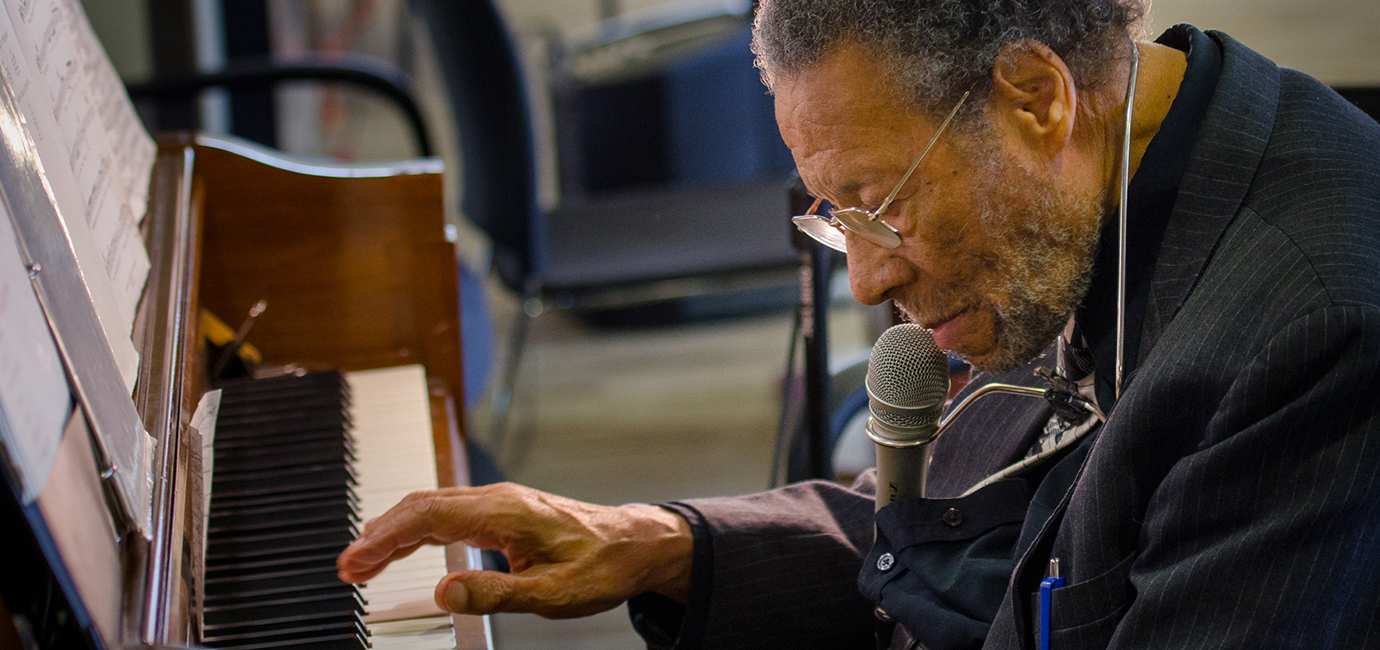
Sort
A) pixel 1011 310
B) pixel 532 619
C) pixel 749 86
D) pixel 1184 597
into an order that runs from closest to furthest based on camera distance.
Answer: pixel 1184 597 → pixel 1011 310 → pixel 532 619 → pixel 749 86

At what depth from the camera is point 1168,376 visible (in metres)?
0.78

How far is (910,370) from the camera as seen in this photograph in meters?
1.02

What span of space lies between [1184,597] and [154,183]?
→ 44.2 inches

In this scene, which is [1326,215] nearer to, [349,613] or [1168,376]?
[1168,376]

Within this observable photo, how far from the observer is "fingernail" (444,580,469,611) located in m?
0.93

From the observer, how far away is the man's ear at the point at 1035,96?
890mm

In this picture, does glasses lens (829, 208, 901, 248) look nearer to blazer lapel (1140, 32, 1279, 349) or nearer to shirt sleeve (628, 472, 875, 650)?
blazer lapel (1140, 32, 1279, 349)

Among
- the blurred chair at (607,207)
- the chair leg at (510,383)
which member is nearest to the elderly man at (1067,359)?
the blurred chair at (607,207)

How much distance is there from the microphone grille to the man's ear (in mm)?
197

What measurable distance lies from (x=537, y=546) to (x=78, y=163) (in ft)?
1.74

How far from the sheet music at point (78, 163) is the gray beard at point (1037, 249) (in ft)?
2.26

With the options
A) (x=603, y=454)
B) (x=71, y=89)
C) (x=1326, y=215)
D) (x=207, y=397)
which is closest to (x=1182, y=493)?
(x=1326, y=215)

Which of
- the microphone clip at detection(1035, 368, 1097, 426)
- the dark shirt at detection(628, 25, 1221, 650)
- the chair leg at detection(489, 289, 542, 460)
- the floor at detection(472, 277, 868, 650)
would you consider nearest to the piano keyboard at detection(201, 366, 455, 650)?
the dark shirt at detection(628, 25, 1221, 650)

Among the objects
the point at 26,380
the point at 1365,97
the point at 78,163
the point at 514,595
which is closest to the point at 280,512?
the point at 514,595
